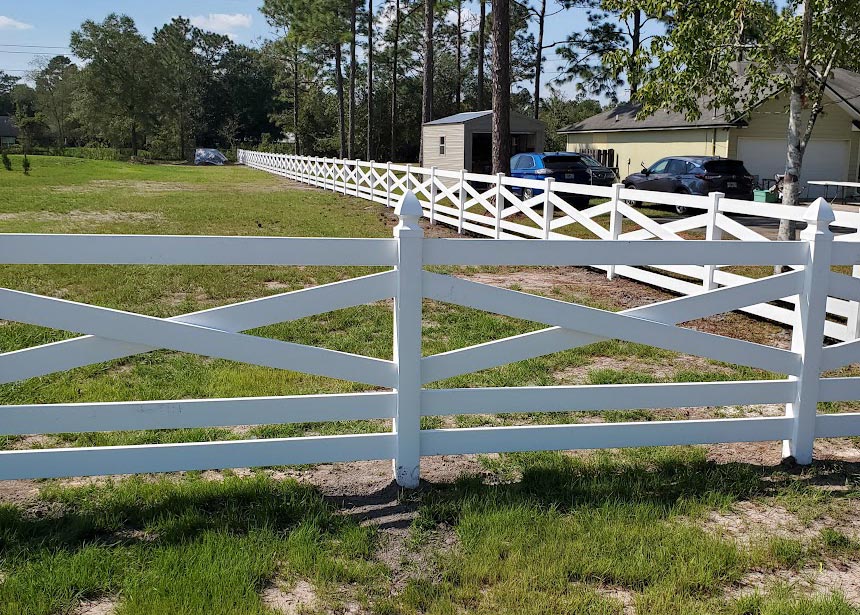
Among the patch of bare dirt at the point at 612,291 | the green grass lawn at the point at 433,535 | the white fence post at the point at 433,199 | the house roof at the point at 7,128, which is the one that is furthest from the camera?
the house roof at the point at 7,128

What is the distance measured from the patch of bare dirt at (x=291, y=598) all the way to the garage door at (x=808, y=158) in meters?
27.1

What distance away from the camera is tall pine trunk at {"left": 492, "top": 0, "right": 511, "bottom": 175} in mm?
18453

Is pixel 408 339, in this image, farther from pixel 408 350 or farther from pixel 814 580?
pixel 814 580

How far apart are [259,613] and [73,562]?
0.83m

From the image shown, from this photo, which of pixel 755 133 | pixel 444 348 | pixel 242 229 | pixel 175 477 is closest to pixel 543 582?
pixel 175 477

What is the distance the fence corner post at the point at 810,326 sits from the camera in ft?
13.4

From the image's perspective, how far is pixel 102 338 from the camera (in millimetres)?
3393

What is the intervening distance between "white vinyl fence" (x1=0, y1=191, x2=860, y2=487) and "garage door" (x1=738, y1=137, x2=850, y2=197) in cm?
2494

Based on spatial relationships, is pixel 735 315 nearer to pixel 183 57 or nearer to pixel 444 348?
pixel 444 348

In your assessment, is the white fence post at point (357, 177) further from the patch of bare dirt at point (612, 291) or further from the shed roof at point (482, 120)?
the patch of bare dirt at point (612, 291)

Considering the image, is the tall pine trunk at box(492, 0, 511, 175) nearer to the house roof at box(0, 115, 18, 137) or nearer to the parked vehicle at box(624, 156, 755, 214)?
the parked vehicle at box(624, 156, 755, 214)

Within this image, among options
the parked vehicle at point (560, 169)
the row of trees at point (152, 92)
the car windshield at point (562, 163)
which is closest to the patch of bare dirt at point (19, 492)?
the parked vehicle at point (560, 169)

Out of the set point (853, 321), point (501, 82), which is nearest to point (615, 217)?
point (853, 321)

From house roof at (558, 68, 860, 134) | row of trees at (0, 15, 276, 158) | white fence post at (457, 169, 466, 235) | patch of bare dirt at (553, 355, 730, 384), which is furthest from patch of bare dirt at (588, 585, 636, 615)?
row of trees at (0, 15, 276, 158)
